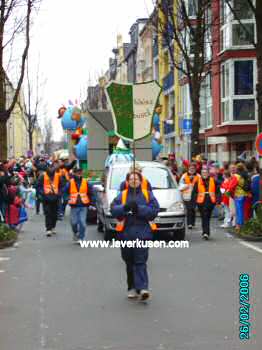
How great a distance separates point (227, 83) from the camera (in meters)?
33.2

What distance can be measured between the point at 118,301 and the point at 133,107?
503 cm

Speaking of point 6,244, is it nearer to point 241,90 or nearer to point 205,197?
point 205,197

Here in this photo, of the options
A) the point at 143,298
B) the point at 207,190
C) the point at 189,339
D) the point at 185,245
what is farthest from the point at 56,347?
the point at 207,190

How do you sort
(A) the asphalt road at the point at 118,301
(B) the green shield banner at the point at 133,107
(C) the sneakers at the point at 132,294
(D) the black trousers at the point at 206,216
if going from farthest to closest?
(D) the black trousers at the point at 206,216 → (B) the green shield banner at the point at 133,107 → (C) the sneakers at the point at 132,294 → (A) the asphalt road at the point at 118,301

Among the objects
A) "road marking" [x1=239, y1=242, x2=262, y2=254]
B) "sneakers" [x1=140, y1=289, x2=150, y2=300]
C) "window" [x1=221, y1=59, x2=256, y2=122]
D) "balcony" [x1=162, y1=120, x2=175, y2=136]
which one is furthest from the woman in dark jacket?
"balcony" [x1=162, y1=120, x2=175, y2=136]

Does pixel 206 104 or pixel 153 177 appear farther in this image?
pixel 206 104

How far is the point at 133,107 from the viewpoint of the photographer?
42.9ft

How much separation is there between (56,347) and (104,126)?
63.5ft

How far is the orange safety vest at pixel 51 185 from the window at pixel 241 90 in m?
16.5

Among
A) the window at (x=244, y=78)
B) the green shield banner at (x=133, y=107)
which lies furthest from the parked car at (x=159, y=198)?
the window at (x=244, y=78)

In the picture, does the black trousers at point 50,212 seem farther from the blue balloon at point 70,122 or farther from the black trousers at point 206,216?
the blue balloon at point 70,122

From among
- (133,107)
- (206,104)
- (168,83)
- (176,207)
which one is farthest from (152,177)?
(168,83)

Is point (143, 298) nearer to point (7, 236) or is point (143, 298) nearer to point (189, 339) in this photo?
point (189, 339)

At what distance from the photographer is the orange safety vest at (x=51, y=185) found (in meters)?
16.9
